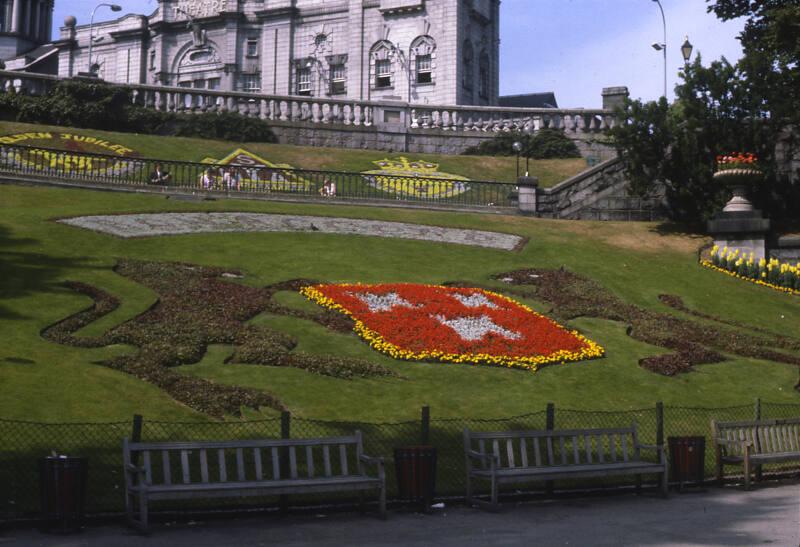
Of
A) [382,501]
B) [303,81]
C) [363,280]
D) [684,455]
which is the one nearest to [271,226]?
[363,280]

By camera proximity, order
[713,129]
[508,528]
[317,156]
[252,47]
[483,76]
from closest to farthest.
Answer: [508,528] < [713,129] < [317,156] < [483,76] < [252,47]

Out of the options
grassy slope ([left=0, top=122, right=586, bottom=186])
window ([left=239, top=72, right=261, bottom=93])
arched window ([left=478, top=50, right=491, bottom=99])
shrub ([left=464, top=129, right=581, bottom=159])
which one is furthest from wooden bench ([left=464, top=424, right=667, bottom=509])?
window ([left=239, top=72, right=261, bottom=93])

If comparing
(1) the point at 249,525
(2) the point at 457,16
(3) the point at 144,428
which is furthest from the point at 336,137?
(1) the point at 249,525

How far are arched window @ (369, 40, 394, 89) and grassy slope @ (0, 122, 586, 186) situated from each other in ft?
81.7

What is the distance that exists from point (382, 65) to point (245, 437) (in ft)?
207

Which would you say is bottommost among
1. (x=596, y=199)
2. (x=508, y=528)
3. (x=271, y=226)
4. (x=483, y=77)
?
(x=508, y=528)

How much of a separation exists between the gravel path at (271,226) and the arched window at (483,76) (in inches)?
1833

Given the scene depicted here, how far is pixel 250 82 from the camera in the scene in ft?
264

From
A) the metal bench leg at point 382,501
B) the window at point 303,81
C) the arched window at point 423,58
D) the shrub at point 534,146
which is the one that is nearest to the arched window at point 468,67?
the arched window at point 423,58

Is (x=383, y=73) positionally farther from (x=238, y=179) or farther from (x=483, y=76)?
(x=238, y=179)

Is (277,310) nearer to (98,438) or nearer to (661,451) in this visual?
(98,438)

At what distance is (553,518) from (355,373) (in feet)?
24.1

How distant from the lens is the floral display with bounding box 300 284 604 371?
2161 centimetres

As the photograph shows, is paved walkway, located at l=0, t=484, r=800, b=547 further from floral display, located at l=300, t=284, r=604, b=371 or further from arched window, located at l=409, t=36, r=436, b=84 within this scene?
arched window, located at l=409, t=36, r=436, b=84
